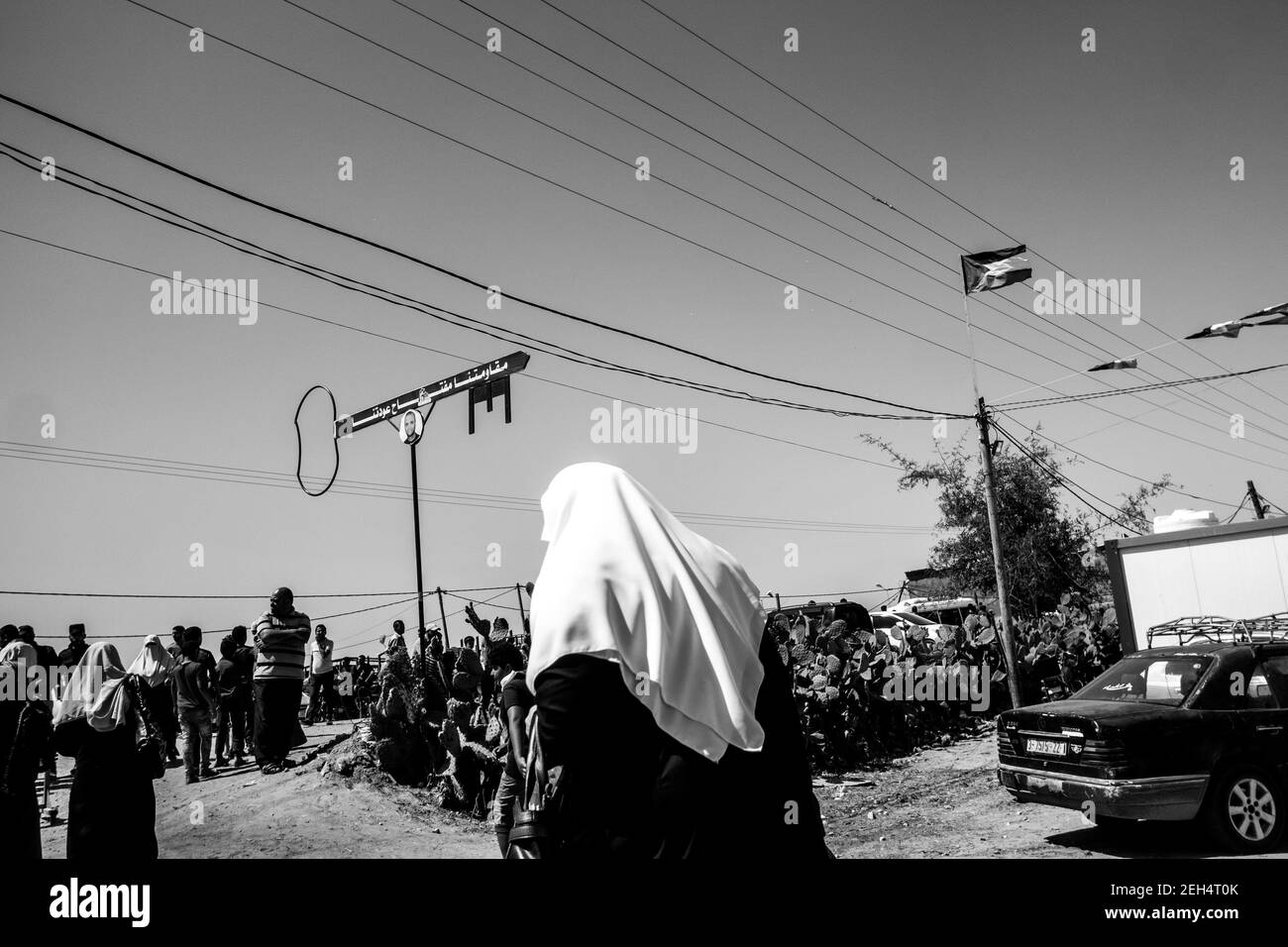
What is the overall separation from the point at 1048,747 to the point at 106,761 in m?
6.87

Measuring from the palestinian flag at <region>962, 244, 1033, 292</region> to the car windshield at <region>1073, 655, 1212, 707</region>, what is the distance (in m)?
10.1

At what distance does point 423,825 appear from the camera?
819cm

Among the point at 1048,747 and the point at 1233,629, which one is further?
the point at 1233,629

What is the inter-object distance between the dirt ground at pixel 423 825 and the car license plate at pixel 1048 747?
2.57 feet

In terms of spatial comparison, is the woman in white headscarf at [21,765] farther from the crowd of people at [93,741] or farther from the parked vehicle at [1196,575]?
the parked vehicle at [1196,575]

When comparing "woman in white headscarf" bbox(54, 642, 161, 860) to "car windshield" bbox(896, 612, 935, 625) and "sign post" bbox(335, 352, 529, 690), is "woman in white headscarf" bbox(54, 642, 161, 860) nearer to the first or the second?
"sign post" bbox(335, 352, 529, 690)

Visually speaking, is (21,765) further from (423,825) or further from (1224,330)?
(1224,330)

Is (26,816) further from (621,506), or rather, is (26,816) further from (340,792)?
(621,506)

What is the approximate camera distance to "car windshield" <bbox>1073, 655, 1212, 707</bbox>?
764 centimetres

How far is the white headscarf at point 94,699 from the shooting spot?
5355 mm

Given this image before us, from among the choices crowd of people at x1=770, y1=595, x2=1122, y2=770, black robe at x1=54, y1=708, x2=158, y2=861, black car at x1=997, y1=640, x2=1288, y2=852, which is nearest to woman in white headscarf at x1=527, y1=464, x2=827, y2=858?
black robe at x1=54, y1=708, x2=158, y2=861

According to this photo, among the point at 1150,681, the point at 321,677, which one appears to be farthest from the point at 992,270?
the point at 321,677
